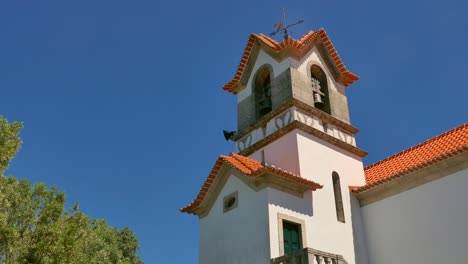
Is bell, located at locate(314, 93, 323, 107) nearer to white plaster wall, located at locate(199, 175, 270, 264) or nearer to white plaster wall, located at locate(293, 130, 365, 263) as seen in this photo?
white plaster wall, located at locate(293, 130, 365, 263)

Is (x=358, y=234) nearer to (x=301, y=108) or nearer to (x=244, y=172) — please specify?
(x=244, y=172)

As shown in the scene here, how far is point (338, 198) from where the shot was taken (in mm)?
15914

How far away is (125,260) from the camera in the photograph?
31625 millimetres

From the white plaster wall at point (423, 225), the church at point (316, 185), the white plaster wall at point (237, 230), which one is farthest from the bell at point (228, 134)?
the white plaster wall at point (423, 225)

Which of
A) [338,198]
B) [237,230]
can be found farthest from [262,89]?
[237,230]

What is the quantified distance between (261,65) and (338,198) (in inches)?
276

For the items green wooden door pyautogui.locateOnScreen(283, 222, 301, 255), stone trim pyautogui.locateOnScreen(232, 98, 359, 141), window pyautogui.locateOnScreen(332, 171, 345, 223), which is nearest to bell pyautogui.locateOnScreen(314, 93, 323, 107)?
stone trim pyautogui.locateOnScreen(232, 98, 359, 141)

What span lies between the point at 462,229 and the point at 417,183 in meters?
2.10

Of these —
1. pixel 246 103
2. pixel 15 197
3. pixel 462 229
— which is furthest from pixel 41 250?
pixel 462 229

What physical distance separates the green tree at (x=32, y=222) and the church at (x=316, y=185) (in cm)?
491

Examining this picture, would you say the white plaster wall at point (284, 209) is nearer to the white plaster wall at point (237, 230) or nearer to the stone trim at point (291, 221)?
the stone trim at point (291, 221)

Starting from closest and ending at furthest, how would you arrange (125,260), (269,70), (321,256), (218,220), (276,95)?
(321,256)
(218,220)
(276,95)
(269,70)
(125,260)

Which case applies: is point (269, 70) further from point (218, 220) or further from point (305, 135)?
point (218, 220)

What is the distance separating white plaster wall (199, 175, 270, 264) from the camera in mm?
13539
